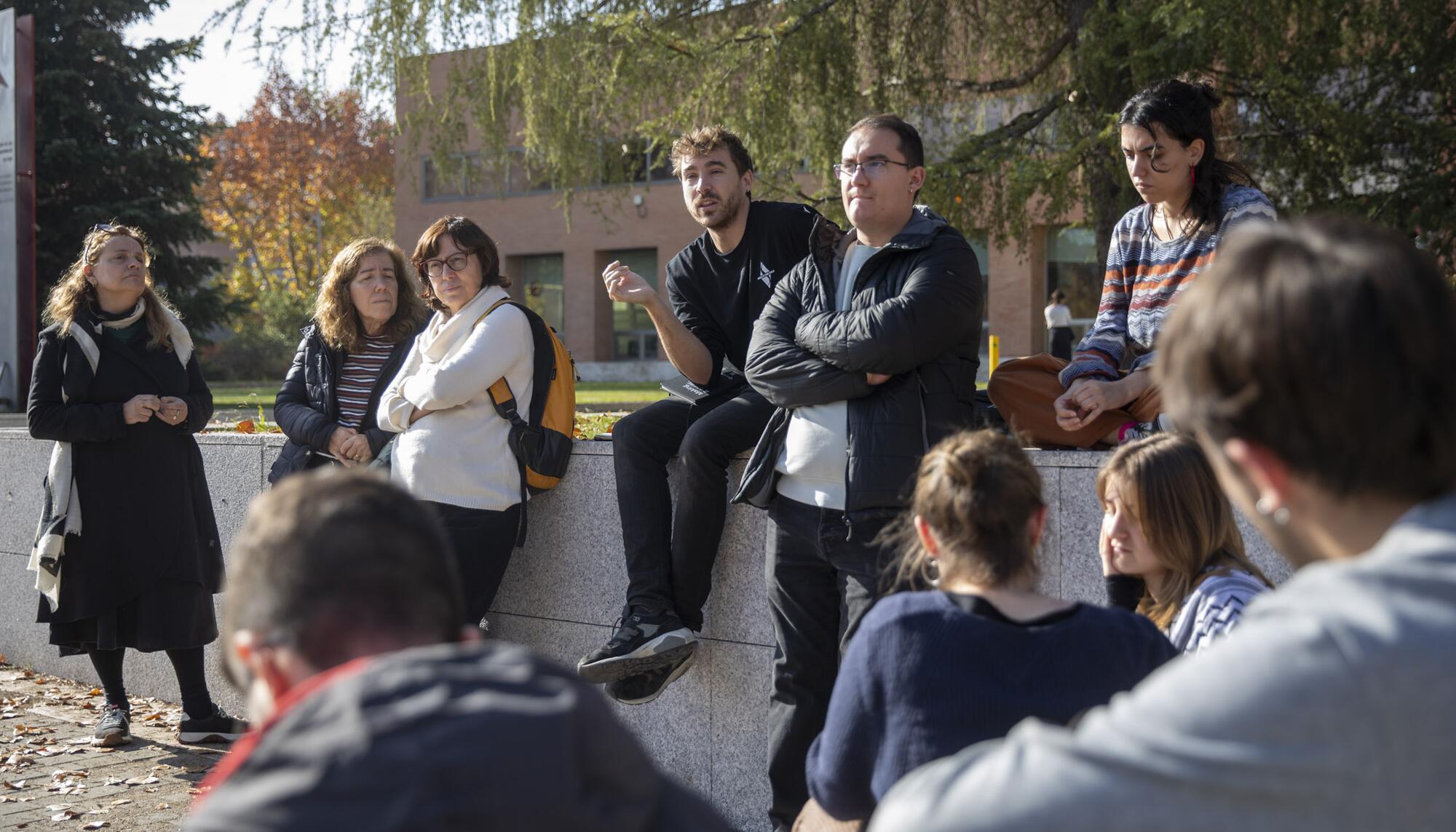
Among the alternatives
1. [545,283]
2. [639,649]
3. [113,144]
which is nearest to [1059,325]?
[113,144]

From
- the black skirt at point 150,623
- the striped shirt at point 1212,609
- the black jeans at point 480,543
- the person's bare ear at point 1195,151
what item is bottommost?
the black skirt at point 150,623

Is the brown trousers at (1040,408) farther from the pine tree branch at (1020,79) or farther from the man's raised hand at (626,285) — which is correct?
the pine tree branch at (1020,79)

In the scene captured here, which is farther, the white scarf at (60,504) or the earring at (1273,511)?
the white scarf at (60,504)

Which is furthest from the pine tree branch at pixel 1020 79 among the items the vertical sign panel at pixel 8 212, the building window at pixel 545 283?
the building window at pixel 545 283

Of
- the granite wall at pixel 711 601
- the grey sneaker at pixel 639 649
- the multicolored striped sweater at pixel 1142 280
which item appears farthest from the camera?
the grey sneaker at pixel 639 649

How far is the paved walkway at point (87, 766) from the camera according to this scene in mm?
5145

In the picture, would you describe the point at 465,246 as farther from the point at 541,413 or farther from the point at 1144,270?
the point at 1144,270

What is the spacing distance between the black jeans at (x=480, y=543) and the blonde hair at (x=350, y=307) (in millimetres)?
1100

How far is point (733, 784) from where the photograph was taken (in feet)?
16.8

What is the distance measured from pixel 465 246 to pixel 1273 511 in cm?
435

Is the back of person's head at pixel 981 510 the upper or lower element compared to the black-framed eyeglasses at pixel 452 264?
lower

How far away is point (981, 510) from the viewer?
249cm

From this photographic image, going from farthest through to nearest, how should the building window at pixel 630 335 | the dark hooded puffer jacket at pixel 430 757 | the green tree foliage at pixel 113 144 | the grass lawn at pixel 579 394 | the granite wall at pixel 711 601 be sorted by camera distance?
the building window at pixel 630 335 < the green tree foliage at pixel 113 144 < the grass lawn at pixel 579 394 < the granite wall at pixel 711 601 < the dark hooded puffer jacket at pixel 430 757

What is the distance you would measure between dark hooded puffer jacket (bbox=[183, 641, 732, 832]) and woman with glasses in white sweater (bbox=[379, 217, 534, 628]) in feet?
12.2
